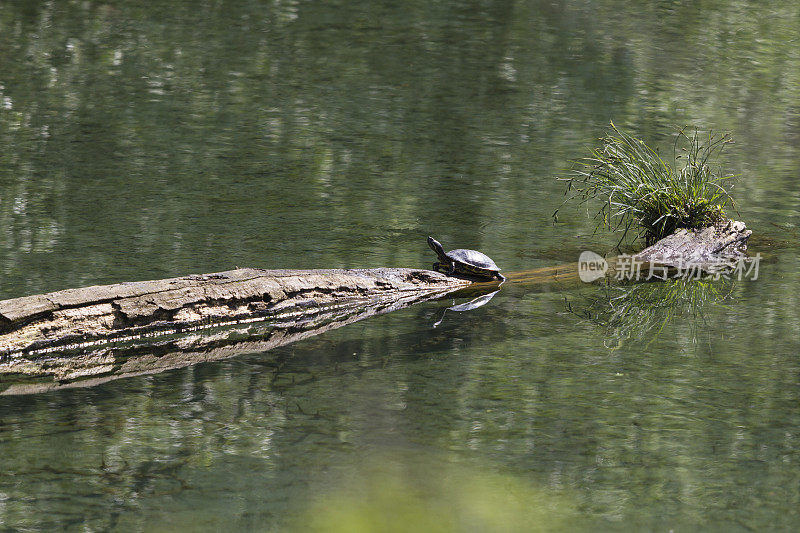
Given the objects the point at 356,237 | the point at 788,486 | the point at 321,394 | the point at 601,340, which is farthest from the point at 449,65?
the point at 788,486

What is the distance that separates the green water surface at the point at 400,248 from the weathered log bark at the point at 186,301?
0.60 feet

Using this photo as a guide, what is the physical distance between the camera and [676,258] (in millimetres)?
4418

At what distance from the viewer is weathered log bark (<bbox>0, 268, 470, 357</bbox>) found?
321 centimetres

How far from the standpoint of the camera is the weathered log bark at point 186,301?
126 inches

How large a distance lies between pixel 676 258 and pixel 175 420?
2.45 m

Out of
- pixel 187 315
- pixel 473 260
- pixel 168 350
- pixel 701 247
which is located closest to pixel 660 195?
pixel 701 247

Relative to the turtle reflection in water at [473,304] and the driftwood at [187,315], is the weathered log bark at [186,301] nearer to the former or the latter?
the driftwood at [187,315]

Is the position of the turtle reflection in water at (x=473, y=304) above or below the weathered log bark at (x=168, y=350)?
above

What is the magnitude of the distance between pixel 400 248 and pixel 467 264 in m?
0.61

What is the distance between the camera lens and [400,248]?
4.59 meters

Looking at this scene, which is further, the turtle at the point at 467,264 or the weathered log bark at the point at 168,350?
the turtle at the point at 467,264

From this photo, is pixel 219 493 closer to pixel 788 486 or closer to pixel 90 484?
pixel 90 484

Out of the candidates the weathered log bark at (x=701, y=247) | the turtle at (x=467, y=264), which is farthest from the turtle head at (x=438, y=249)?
the weathered log bark at (x=701, y=247)

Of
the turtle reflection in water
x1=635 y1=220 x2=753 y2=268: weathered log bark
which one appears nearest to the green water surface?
the turtle reflection in water
